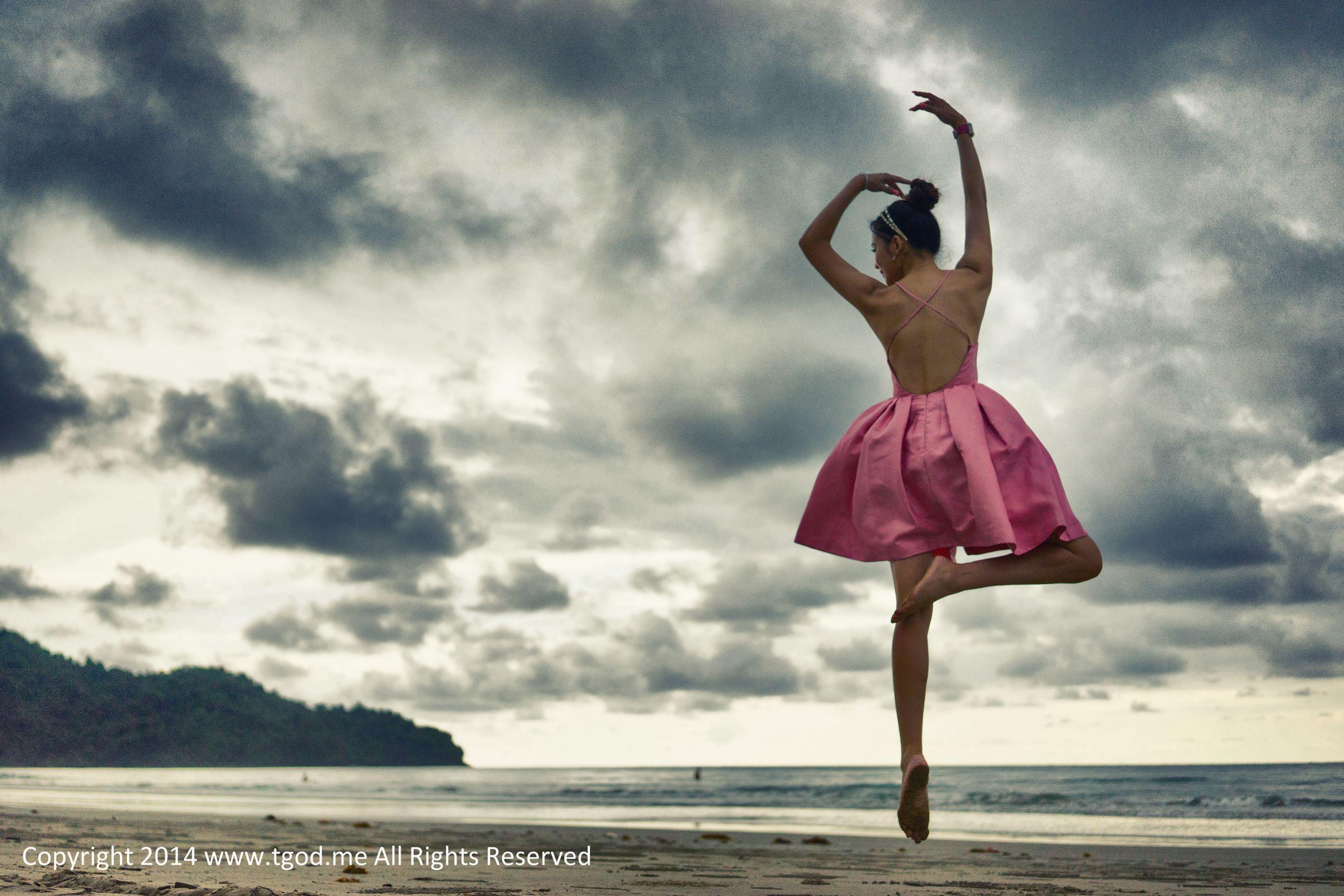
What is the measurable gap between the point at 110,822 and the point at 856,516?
10723 millimetres

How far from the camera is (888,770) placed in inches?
3024

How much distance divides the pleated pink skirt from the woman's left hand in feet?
2.08

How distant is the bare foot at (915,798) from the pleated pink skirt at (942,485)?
25.5 inches

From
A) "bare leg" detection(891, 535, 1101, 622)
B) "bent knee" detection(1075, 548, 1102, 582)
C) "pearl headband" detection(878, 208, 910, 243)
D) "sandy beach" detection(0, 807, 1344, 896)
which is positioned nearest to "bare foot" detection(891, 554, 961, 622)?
"bare leg" detection(891, 535, 1101, 622)

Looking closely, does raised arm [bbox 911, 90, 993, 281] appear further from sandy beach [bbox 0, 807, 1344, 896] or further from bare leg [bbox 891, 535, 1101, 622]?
sandy beach [bbox 0, 807, 1344, 896]

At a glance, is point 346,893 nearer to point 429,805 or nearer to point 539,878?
point 539,878

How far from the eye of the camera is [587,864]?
7.07m

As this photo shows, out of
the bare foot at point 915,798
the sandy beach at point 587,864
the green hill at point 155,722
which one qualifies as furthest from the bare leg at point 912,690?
the green hill at point 155,722

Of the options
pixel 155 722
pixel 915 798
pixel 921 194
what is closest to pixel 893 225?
pixel 921 194

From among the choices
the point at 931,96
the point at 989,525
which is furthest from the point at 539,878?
the point at 931,96

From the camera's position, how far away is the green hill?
101 metres

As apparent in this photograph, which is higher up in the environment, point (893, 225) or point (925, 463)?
point (893, 225)

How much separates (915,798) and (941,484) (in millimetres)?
973

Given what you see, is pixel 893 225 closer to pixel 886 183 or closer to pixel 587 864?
pixel 886 183
